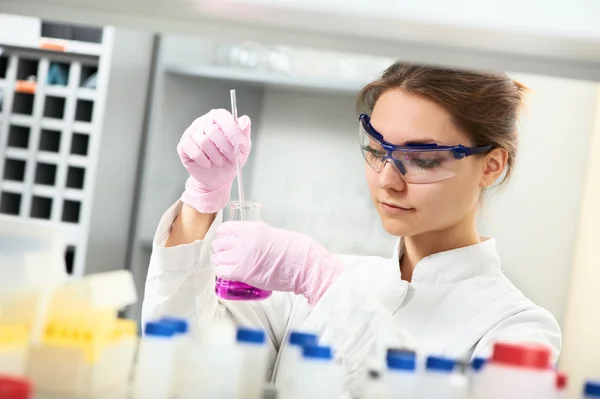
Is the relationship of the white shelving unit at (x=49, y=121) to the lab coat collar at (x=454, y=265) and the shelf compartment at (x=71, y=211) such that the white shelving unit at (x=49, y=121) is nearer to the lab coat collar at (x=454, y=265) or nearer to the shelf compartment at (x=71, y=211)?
the shelf compartment at (x=71, y=211)

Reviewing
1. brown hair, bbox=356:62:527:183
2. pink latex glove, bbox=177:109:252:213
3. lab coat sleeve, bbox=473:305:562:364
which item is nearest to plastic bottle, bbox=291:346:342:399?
lab coat sleeve, bbox=473:305:562:364

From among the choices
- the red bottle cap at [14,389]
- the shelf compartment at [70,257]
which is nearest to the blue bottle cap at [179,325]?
the red bottle cap at [14,389]

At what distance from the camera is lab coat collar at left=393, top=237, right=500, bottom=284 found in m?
2.05

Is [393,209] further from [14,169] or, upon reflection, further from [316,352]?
[14,169]

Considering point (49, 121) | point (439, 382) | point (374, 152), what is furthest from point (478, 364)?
point (49, 121)

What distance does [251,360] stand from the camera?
39.6 inches

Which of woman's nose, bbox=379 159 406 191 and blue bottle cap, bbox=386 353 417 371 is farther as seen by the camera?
woman's nose, bbox=379 159 406 191

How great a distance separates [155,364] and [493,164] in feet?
4.17

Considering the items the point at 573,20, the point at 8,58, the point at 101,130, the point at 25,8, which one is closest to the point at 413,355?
the point at 573,20

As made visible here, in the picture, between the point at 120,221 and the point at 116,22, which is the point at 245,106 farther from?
the point at 116,22

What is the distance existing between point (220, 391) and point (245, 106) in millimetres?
3320

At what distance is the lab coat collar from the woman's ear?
0.60 ft

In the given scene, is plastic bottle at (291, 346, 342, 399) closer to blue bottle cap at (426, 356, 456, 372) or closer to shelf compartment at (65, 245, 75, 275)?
blue bottle cap at (426, 356, 456, 372)

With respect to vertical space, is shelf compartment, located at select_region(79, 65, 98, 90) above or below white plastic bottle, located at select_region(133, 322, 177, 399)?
above
